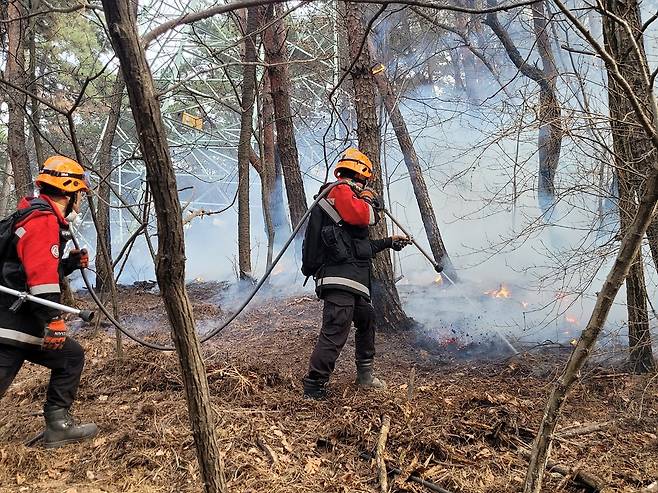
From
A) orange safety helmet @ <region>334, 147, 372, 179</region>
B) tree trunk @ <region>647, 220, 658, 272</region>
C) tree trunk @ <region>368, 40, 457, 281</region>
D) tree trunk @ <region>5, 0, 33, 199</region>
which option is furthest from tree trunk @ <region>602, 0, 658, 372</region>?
tree trunk @ <region>5, 0, 33, 199</region>

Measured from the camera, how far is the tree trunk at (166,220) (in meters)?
1.63

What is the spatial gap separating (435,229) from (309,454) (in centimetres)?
783

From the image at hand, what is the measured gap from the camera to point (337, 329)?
475cm

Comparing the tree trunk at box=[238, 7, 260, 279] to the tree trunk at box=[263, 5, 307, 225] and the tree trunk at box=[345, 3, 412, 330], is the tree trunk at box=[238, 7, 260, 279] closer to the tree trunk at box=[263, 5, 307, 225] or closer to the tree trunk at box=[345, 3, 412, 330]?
the tree trunk at box=[263, 5, 307, 225]

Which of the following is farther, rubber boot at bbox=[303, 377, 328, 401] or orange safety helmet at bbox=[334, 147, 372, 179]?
orange safety helmet at bbox=[334, 147, 372, 179]

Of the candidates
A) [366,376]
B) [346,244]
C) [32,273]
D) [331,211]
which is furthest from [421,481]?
[32,273]

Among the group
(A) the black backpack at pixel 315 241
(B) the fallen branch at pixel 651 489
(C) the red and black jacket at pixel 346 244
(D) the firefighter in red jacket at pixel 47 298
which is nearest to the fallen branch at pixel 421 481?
(B) the fallen branch at pixel 651 489

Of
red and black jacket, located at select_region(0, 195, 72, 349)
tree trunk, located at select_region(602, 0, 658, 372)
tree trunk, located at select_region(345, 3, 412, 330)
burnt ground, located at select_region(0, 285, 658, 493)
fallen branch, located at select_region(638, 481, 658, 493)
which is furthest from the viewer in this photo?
tree trunk, located at select_region(345, 3, 412, 330)

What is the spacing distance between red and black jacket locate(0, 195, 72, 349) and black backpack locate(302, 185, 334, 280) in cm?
215

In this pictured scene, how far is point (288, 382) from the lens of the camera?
493 cm

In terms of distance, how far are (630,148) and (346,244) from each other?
8.60 ft

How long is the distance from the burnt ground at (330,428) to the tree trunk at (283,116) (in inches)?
193

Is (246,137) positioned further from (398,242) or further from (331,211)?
(398,242)

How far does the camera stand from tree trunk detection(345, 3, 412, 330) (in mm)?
6742
